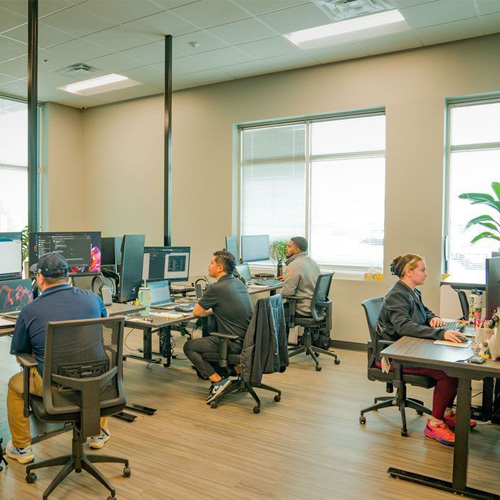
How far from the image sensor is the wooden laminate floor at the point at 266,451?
256 centimetres

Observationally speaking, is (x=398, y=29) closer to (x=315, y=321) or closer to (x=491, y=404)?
(x=315, y=321)

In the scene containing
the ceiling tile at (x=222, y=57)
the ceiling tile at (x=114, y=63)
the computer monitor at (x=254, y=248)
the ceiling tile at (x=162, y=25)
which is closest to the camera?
the ceiling tile at (x=162, y=25)

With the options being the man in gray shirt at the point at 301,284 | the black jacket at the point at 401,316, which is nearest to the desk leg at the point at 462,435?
the black jacket at the point at 401,316

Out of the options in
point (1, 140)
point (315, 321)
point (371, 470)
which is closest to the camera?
point (371, 470)

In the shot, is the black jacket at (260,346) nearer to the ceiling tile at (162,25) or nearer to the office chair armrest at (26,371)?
the office chair armrest at (26,371)

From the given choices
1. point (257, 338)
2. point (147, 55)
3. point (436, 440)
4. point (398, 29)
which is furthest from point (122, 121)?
point (436, 440)

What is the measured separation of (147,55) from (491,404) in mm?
4856

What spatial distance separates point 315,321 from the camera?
4.97 metres

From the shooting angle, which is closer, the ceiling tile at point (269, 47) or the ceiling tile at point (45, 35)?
the ceiling tile at point (45, 35)

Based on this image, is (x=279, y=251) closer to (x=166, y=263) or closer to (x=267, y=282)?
(x=267, y=282)

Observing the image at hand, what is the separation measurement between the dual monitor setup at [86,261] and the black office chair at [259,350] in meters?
1.03

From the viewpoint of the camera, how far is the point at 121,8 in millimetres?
4332

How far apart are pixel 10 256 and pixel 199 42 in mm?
2999

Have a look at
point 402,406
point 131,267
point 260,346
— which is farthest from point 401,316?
point 131,267
